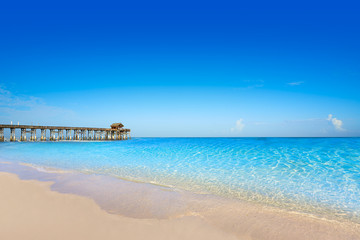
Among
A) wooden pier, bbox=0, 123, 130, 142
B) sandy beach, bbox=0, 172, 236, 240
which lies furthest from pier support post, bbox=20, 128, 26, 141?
sandy beach, bbox=0, 172, 236, 240

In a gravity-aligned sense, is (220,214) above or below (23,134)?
below

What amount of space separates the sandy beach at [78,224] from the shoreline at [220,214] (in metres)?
0.14

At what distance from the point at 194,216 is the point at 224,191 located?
2.23m

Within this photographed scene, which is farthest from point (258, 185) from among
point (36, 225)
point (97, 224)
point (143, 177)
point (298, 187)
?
point (36, 225)

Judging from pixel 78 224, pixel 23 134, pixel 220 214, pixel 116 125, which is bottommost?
pixel 220 214

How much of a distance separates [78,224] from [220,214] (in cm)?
252

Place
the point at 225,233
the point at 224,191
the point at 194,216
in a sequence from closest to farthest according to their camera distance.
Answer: the point at 225,233 → the point at 194,216 → the point at 224,191

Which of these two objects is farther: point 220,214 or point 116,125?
point 116,125

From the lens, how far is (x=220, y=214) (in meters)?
3.76

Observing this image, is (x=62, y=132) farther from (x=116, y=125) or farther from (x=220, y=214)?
(x=220, y=214)

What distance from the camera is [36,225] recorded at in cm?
302

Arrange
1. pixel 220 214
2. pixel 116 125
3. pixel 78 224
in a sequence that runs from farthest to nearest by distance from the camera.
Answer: pixel 116 125, pixel 220 214, pixel 78 224

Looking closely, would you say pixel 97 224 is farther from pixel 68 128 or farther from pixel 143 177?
pixel 68 128

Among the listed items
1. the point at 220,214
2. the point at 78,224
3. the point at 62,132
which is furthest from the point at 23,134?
the point at 220,214
